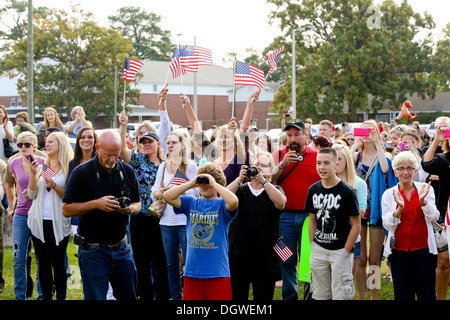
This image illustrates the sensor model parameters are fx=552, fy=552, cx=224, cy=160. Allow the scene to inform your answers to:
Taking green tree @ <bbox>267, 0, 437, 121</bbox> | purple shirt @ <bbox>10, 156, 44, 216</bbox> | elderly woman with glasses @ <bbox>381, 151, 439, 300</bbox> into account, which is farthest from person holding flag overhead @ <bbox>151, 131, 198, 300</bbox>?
green tree @ <bbox>267, 0, 437, 121</bbox>

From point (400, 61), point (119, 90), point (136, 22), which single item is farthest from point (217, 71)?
point (400, 61)

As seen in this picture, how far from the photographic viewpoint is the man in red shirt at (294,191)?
258 inches

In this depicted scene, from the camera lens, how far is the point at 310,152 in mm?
6719

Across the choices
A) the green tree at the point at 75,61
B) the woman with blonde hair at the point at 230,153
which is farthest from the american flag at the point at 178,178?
the green tree at the point at 75,61

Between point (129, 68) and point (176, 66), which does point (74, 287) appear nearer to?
point (129, 68)

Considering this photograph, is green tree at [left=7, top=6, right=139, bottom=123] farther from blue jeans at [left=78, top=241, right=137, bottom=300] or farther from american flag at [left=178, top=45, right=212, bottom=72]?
blue jeans at [left=78, top=241, right=137, bottom=300]

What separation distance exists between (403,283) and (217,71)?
6804 centimetres

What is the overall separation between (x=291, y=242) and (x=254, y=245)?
106 cm

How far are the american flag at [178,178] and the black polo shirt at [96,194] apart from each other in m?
1.12

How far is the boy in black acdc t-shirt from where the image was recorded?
18.4 ft

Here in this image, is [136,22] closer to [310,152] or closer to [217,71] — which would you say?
[217,71]

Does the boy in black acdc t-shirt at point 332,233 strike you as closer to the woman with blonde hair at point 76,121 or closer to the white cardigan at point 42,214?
the white cardigan at point 42,214

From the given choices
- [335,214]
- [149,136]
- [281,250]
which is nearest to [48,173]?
[149,136]

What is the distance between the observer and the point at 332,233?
5.69m
